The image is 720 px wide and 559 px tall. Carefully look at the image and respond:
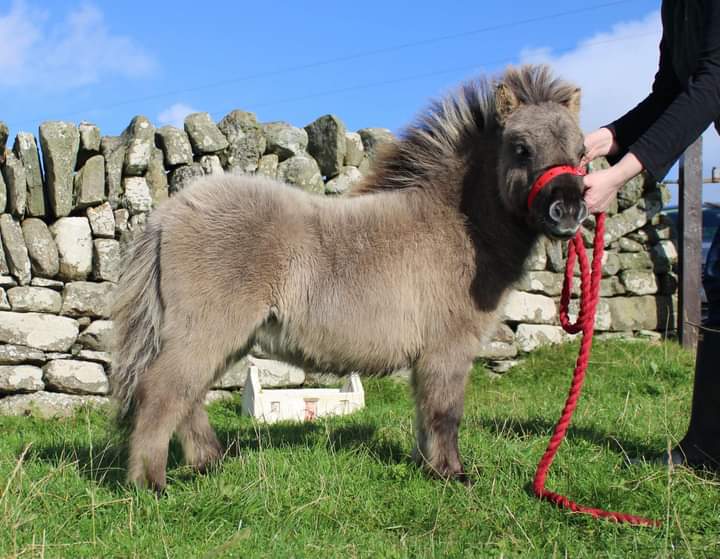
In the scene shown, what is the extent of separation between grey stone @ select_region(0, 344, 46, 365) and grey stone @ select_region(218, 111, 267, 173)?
2.92 meters

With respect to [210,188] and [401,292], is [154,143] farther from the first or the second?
[401,292]

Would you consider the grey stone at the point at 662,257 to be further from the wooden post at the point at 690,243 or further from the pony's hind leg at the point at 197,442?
the pony's hind leg at the point at 197,442

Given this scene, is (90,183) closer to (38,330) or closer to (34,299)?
(34,299)

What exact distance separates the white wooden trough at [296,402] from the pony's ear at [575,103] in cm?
353

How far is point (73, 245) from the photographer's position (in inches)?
301

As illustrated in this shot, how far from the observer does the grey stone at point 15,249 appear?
7289 millimetres

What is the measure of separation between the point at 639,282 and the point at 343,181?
474cm

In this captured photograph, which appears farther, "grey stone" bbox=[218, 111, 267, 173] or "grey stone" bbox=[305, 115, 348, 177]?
"grey stone" bbox=[305, 115, 348, 177]

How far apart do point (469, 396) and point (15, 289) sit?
Result: 506cm

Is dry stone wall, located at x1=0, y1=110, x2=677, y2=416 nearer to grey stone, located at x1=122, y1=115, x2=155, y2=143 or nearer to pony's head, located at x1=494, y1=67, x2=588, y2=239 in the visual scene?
grey stone, located at x1=122, y1=115, x2=155, y2=143

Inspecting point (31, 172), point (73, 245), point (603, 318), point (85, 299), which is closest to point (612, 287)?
point (603, 318)

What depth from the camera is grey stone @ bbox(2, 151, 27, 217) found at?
7312 millimetres

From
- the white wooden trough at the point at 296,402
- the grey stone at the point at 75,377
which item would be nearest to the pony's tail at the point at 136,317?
the white wooden trough at the point at 296,402

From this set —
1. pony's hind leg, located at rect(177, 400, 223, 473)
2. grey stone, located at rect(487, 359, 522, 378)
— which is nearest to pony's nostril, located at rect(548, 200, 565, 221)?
pony's hind leg, located at rect(177, 400, 223, 473)
